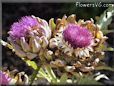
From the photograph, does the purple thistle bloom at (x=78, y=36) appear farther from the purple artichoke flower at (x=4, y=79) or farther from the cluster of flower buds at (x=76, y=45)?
the purple artichoke flower at (x=4, y=79)

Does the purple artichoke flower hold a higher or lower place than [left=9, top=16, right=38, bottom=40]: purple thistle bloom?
lower

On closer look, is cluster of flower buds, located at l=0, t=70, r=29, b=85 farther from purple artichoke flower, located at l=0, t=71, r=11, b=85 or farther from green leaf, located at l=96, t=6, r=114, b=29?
green leaf, located at l=96, t=6, r=114, b=29

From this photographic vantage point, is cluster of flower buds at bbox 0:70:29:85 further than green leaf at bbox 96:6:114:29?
No

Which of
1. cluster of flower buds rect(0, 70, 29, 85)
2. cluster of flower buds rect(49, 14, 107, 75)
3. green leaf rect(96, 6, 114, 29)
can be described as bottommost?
cluster of flower buds rect(0, 70, 29, 85)

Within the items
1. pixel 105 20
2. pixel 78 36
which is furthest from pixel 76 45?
pixel 105 20

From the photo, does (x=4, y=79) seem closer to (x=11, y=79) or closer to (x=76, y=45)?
(x=11, y=79)

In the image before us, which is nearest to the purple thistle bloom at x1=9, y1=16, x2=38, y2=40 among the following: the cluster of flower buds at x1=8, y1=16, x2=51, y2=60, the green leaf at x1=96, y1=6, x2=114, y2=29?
the cluster of flower buds at x1=8, y1=16, x2=51, y2=60

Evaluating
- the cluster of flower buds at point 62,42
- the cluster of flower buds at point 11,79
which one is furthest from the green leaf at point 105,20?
the cluster of flower buds at point 11,79
